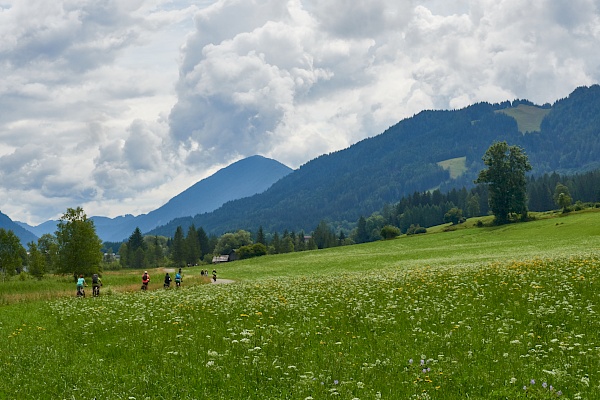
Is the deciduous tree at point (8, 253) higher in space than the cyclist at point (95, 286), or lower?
higher

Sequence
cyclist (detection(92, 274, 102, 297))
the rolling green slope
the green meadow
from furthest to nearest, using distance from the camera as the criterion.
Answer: the rolling green slope → cyclist (detection(92, 274, 102, 297)) → the green meadow

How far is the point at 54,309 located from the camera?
28250mm

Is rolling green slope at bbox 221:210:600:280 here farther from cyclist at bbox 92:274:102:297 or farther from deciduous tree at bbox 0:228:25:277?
deciduous tree at bbox 0:228:25:277

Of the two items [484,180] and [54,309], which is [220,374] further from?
[484,180]

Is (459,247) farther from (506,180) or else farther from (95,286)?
(95,286)

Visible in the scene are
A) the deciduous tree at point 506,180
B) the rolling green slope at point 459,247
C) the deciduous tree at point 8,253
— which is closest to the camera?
the rolling green slope at point 459,247

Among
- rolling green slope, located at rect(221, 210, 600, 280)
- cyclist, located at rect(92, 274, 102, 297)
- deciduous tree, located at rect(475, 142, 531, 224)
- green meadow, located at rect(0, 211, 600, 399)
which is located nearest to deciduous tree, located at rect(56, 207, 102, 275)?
rolling green slope, located at rect(221, 210, 600, 280)

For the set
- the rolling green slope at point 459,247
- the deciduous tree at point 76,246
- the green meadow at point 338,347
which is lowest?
the rolling green slope at point 459,247

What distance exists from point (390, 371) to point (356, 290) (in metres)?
13.8

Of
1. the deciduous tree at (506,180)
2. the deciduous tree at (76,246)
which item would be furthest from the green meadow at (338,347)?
the deciduous tree at (506,180)

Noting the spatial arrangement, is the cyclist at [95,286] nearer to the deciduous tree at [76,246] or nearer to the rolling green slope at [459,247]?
the rolling green slope at [459,247]

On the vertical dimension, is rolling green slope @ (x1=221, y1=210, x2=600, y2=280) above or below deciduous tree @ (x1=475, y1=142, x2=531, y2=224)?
below

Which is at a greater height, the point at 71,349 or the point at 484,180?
the point at 484,180

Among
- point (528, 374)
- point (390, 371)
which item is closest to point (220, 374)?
point (390, 371)
